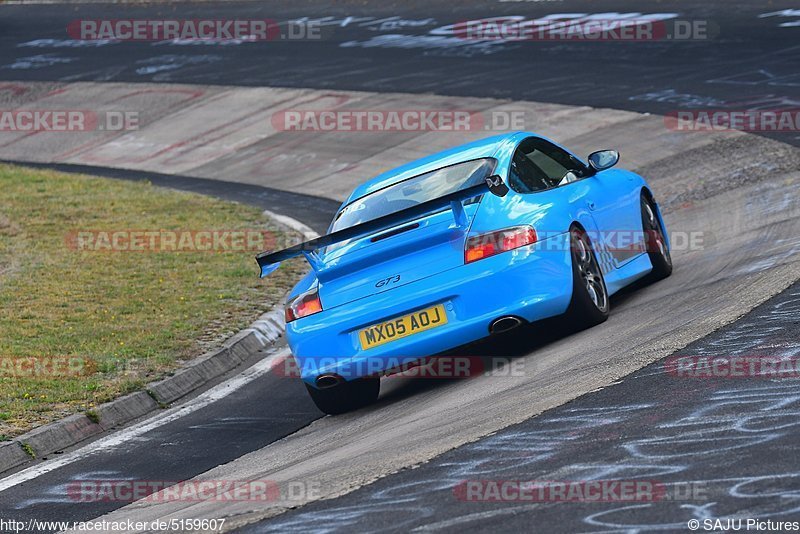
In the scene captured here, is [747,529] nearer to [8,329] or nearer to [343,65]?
[8,329]

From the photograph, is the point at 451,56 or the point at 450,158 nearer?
the point at 450,158

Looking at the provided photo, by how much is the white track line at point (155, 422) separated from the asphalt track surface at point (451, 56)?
8027mm

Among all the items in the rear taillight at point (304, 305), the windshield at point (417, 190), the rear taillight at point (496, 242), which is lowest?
the rear taillight at point (304, 305)

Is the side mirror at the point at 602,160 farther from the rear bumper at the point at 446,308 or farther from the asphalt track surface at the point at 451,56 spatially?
the asphalt track surface at the point at 451,56

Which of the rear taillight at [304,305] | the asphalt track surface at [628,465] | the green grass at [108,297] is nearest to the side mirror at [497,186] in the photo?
the rear taillight at [304,305]

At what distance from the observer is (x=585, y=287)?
8930 mm

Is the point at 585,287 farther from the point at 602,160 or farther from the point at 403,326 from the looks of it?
the point at 602,160

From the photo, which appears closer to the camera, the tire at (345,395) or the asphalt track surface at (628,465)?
the asphalt track surface at (628,465)

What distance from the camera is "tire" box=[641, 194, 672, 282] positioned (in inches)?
419

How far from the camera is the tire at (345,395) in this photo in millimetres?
8883

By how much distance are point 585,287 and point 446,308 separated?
1.04 m

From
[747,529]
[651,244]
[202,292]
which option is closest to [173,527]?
[747,529]

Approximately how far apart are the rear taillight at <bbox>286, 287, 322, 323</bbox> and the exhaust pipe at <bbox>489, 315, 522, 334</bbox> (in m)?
1.10

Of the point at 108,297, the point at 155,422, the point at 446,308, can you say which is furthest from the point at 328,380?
the point at 108,297
